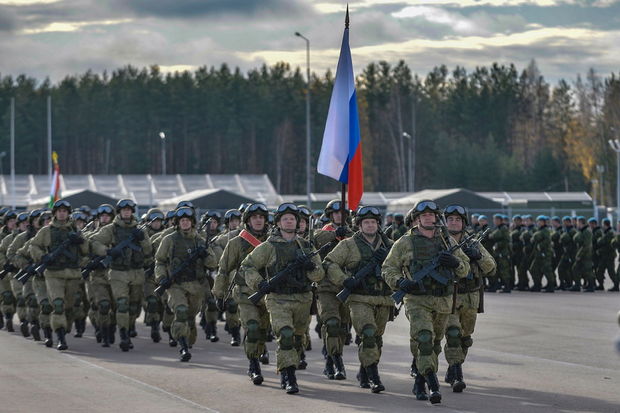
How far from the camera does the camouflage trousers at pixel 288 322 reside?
Result: 11406mm

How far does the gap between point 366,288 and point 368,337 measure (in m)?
0.52

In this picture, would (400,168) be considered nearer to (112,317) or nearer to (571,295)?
(571,295)

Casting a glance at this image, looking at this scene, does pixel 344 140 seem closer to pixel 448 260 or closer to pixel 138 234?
pixel 138 234

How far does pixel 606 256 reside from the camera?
2820 cm

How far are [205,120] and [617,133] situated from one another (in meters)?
44.4

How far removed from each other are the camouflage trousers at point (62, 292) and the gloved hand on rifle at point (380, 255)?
6125 mm

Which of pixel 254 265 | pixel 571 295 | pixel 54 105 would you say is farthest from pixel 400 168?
pixel 254 265

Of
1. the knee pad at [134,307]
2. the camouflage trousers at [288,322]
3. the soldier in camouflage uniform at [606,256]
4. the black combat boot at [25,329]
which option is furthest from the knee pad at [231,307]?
the soldier in camouflage uniform at [606,256]

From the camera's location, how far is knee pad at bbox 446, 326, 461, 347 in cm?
1151

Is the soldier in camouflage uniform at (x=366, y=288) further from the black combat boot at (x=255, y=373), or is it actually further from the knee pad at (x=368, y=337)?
the black combat boot at (x=255, y=373)

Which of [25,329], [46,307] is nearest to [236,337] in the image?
[46,307]

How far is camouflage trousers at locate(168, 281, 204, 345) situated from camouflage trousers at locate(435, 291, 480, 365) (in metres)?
3.99

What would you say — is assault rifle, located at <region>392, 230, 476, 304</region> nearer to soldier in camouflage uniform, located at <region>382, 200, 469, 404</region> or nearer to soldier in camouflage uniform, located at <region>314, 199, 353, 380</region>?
soldier in camouflage uniform, located at <region>382, 200, 469, 404</region>

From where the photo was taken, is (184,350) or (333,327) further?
(184,350)
